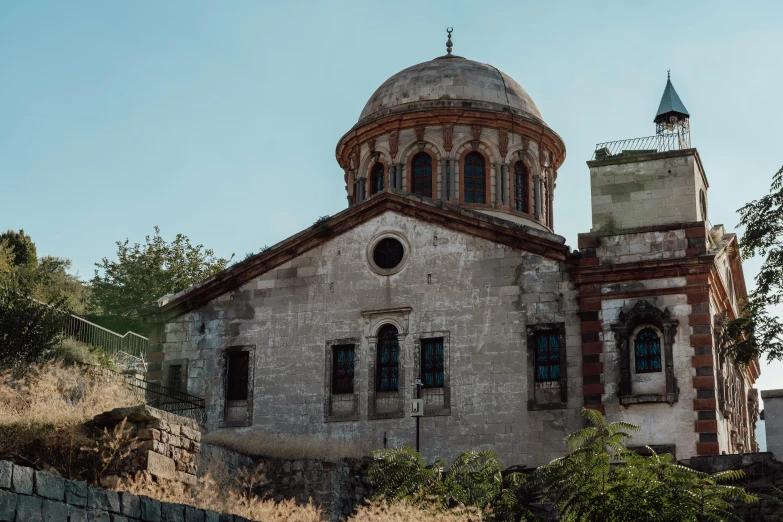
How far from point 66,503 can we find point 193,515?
6.67 feet

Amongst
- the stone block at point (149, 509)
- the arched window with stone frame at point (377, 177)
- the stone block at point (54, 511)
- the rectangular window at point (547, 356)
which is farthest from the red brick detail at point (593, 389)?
the stone block at point (54, 511)

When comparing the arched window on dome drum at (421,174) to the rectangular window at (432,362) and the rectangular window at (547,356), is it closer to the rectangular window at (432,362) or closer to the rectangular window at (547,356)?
the rectangular window at (432,362)

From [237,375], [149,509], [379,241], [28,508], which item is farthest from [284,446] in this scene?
[28,508]

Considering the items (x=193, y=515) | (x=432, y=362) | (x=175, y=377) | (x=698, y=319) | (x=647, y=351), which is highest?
(x=698, y=319)

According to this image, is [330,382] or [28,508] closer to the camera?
[28,508]

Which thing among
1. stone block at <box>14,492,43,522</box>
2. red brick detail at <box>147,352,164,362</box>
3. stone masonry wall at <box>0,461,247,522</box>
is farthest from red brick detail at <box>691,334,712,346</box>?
stone block at <box>14,492,43,522</box>

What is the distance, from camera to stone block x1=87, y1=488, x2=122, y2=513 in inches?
475

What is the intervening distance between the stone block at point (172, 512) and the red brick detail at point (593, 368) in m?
16.2

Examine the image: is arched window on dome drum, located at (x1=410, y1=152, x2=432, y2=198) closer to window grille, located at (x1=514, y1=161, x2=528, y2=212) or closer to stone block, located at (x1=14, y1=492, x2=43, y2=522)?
window grille, located at (x1=514, y1=161, x2=528, y2=212)

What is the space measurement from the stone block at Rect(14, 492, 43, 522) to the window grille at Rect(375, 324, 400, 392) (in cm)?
1877

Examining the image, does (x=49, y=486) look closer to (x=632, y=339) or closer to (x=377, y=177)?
(x=632, y=339)

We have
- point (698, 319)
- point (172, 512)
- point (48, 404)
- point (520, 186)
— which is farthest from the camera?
point (520, 186)

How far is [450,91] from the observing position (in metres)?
37.9

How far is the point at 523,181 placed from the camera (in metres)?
37.4
